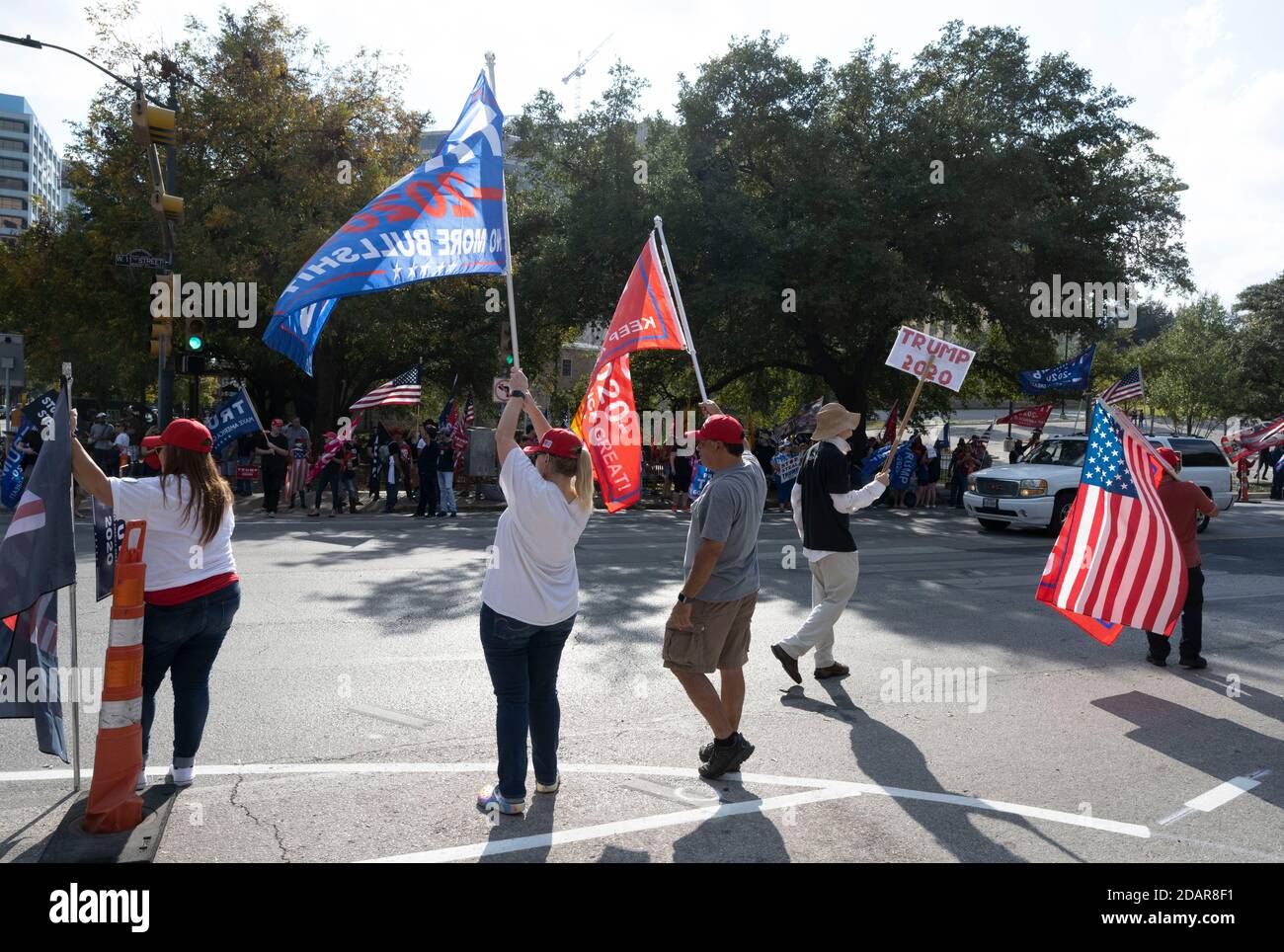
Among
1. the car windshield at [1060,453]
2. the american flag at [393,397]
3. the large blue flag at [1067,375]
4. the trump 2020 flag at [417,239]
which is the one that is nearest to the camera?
the trump 2020 flag at [417,239]

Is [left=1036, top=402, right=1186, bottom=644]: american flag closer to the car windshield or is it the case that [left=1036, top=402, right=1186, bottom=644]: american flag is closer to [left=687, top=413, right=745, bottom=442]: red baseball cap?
[left=687, top=413, right=745, bottom=442]: red baseball cap

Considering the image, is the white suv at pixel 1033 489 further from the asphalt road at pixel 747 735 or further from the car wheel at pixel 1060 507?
the asphalt road at pixel 747 735


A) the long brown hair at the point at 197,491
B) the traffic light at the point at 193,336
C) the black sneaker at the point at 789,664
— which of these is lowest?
the black sneaker at the point at 789,664

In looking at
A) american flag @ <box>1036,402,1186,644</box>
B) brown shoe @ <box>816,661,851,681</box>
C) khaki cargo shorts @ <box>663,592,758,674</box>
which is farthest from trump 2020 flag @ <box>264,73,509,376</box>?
american flag @ <box>1036,402,1186,644</box>

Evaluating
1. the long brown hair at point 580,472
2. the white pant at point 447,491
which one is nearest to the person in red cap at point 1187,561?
the long brown hair at point 580,472

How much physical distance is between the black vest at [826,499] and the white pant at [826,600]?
96 millimetres

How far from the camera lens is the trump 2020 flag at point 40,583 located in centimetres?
446

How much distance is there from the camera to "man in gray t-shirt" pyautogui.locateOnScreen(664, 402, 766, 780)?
5176mm

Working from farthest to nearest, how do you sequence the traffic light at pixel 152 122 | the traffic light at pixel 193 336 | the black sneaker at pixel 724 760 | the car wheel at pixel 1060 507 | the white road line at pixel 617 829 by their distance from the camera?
the traffic light at pixel 193 336 < the car wheel at pixel 1060 507 < the traffic light at pixel 152 122 < the black sneaker at pixel 724 760 < the white road line at pixel 617 829

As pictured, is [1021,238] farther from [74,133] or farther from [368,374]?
[74,133]

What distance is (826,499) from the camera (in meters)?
7.00

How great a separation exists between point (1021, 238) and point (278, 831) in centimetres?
2377

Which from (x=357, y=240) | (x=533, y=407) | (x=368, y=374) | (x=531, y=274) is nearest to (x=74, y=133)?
(x=368, y=374)
